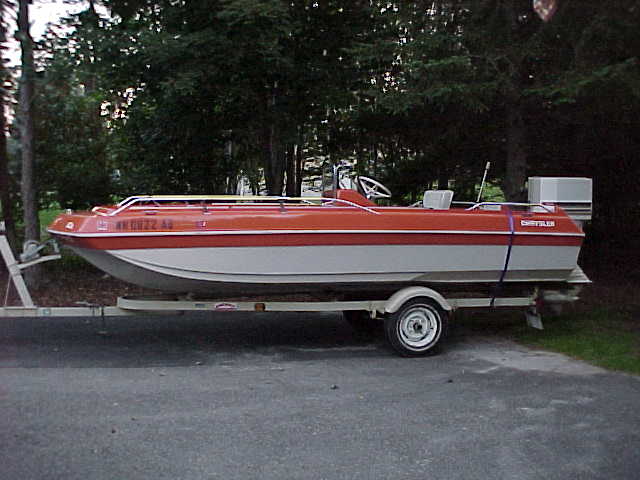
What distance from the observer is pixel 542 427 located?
5.34 meters

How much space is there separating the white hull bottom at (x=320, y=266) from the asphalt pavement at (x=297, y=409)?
0.73 metres

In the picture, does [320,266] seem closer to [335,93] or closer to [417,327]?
[417,327]

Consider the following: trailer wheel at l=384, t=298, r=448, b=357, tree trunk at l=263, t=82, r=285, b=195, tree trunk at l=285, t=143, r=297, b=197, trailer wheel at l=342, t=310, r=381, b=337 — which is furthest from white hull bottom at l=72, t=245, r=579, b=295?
tree trunk at l=285, t=143, r=297, b=197

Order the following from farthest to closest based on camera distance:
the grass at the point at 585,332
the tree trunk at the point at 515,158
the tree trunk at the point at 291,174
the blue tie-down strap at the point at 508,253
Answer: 1. the tree trunk at the point at 291,174
2. the tree trunk at the point at 515,158
3. the blue tie-down strap at the point at 508,253
4. the grass at the point at 585,332

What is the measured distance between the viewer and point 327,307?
24.3ft

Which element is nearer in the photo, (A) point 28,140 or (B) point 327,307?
(B) point 327,307

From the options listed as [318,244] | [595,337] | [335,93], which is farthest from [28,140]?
[595,337]

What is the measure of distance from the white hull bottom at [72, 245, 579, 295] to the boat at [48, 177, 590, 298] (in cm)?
1

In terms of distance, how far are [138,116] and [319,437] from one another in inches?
314

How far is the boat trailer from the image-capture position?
23.3ft

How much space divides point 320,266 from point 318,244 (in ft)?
0.74

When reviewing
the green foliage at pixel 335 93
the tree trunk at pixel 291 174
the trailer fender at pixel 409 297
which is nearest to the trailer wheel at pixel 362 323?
the trailer fender at pixel 409 297

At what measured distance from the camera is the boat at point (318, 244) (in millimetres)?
6805

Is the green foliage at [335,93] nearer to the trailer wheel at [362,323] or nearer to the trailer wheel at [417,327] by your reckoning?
the trailer wheel at [362,323]
